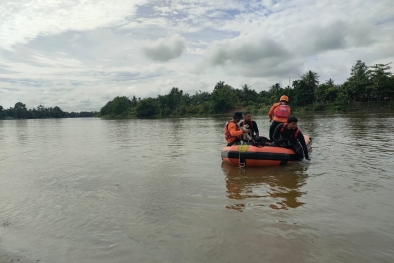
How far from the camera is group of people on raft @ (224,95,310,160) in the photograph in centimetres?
890

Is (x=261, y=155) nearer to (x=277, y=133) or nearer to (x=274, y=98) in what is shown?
(x=277, y=133)

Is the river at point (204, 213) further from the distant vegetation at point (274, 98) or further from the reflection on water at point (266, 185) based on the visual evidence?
the distant vegetation at point (274, 98)

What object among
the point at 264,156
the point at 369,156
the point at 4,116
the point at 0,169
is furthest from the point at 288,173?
the point at 4,116

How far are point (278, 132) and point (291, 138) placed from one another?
0.44 metres

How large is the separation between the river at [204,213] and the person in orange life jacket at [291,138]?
0.43 meters

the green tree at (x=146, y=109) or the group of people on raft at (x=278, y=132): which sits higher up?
the green tree at (x=146, y=109)

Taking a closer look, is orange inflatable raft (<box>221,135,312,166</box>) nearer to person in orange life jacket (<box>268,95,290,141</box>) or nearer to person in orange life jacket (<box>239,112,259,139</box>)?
person in orange life jacket (<box>268,95,290,141</box>)

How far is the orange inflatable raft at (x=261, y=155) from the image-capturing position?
28.4ft

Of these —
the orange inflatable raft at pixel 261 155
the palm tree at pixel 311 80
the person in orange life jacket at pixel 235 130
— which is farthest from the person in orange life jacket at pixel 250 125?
the palm tree at pixel 311 80

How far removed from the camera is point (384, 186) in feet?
20.2

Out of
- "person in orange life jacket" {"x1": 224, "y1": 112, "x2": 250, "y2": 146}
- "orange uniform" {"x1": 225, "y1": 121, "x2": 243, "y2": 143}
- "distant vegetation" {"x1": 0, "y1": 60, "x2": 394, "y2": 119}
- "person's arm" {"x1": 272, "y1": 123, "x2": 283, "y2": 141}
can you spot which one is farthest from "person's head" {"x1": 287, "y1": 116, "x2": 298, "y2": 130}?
"distant vegetation" {"x1": 0, "y1": 60, "x2": 394, "y2": 119}

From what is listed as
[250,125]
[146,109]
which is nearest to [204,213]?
[250,125]

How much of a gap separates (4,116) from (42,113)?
69.8 ft

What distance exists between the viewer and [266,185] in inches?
266
